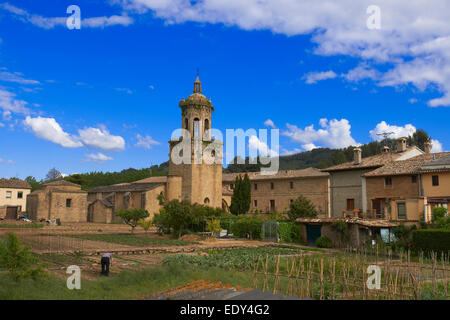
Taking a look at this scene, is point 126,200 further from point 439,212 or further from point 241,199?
point 439,212

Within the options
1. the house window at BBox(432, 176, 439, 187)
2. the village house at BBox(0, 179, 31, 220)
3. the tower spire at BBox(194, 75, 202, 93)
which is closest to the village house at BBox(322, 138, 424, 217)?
the house window at BBox(432, 176, 439, 187)

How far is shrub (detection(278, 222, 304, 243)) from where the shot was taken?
28.0 meters

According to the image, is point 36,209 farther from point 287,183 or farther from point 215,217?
point 287,183

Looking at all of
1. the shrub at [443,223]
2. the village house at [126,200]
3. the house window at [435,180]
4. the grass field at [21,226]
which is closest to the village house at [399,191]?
the house window at [435,180]

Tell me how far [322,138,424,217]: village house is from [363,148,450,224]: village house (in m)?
3.02

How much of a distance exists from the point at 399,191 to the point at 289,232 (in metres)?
8.63

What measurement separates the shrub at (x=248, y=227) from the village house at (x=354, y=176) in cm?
769

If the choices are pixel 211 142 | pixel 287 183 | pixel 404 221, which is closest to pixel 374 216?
pixel 404 221

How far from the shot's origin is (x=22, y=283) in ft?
31.7

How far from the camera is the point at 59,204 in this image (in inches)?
1641

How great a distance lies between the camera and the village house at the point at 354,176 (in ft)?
106

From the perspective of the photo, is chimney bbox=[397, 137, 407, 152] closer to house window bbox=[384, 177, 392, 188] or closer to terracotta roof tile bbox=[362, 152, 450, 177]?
terracotta roof tile bbox=[362, 152, 450, 177]

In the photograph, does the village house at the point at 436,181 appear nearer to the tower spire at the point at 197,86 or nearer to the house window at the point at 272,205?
the house window at the point at 272,205
